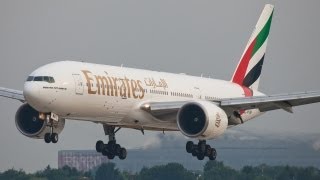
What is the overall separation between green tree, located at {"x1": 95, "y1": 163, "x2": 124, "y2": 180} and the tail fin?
19599 mm

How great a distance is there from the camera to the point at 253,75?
9712 centimetres

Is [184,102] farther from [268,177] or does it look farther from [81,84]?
[268,177]

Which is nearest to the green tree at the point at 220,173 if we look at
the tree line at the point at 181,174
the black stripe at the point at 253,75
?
the tree line at the point at 181,174

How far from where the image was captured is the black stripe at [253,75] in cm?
9638

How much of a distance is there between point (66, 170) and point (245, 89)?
69.5 ft

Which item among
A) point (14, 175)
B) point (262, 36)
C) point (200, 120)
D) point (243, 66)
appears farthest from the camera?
point (14, 175)

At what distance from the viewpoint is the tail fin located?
96.5 m

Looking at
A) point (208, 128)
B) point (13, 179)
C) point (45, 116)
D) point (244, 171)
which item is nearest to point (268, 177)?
point (244, 171)

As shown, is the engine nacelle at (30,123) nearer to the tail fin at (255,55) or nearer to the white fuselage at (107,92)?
the white fuselage at (107,92)

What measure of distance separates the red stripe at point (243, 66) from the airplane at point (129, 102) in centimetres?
443

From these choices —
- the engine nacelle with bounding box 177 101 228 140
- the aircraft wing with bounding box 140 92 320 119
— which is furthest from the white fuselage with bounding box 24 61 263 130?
the engine nacelle with bounding box 177 101 228 140

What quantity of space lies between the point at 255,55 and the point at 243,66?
168 centimetres

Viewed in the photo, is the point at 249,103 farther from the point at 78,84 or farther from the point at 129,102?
the point at 78,84

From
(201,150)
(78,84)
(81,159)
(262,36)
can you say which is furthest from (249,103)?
(81,159)
